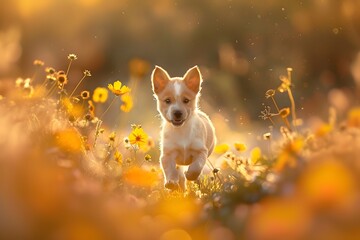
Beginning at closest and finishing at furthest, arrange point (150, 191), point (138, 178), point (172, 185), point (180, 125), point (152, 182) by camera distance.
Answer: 1. point (138, 178)
2. point (152, 182)
3. point (150, 191)
4. point (172, 185)
5. point (180, 125)

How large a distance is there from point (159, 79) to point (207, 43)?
7116 millimetres

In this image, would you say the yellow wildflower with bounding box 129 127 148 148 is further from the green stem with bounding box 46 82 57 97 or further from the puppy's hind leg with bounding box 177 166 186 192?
the green stem with bounding box 46 82 57 97

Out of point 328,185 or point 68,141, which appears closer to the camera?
point 328,185

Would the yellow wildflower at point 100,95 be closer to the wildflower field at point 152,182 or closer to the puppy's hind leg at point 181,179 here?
the wildflower field at point 152,182

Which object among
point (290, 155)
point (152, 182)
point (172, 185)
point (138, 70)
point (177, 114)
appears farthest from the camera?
point (138, 70)

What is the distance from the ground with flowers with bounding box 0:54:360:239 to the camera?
2.30m

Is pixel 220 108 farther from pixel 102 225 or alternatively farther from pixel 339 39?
pixel 102 225

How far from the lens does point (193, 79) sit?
5410 mm

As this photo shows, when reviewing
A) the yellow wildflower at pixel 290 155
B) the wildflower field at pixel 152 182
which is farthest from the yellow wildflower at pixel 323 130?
the yellow wildflower at pixel 290 155

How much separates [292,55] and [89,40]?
4785 mm

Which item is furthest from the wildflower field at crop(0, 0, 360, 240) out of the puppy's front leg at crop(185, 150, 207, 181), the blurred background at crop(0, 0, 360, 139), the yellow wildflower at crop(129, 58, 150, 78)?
the blurred background at crop(0, 0, 360, 139)

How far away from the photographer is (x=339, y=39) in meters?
10.8

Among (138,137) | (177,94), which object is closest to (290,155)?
(138,137)

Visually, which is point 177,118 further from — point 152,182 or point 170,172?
point 152,182
